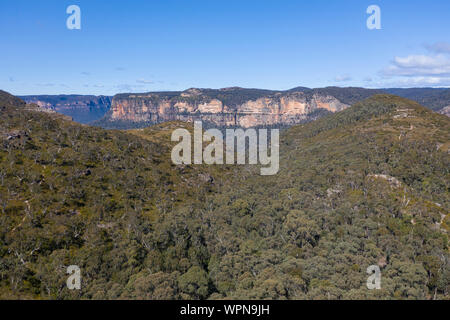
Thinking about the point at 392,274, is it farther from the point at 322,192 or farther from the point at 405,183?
the point at 405,183

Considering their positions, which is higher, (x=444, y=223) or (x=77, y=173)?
(x=77, y=173)

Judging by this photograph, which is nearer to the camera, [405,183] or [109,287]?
[109,287]

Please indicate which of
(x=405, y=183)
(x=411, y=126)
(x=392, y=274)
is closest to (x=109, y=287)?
(x=392, y=274)
